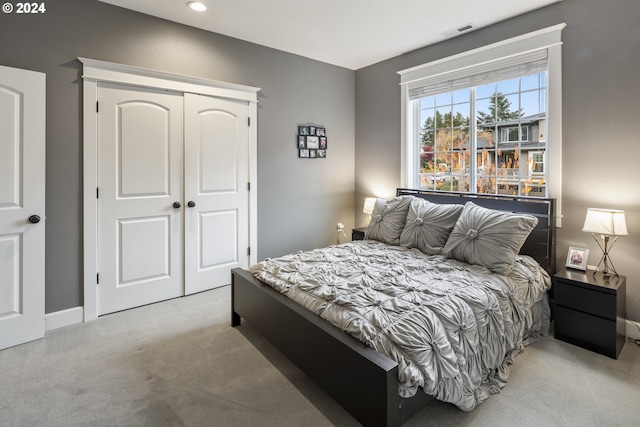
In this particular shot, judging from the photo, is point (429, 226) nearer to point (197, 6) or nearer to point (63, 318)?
point (197, 6)

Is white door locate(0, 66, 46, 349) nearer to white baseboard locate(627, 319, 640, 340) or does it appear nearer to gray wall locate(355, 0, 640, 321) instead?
gray wall locate(355, 0, 640, 321)

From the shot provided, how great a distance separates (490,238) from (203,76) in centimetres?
303

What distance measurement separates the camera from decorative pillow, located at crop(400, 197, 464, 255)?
10.1 feet

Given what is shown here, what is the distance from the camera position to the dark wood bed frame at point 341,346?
153 centimetres

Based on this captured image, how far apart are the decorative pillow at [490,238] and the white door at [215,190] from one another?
220 cm

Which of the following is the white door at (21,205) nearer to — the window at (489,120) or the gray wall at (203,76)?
the gray wall at (203,76)

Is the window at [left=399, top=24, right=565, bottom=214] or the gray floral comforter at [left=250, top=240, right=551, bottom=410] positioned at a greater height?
the window at [left=399, top=24, right=565, bottom=214]

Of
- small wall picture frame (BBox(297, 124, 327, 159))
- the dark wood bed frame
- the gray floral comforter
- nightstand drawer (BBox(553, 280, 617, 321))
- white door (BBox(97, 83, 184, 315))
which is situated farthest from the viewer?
small wall picture frame (BBox(297, 124, 327, 159))

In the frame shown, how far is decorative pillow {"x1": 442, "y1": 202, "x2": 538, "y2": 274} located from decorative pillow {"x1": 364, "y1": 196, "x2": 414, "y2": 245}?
60cm

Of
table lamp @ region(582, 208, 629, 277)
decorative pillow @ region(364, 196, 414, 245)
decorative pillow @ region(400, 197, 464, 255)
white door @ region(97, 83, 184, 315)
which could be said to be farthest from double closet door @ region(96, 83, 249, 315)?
table lamp @ region(582, 208, 629, 277)

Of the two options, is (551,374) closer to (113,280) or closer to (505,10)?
(505,10)

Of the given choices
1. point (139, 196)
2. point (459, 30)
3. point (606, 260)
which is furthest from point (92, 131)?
point (606, 260)

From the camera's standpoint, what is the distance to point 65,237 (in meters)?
2.86

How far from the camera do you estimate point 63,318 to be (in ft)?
9.41
